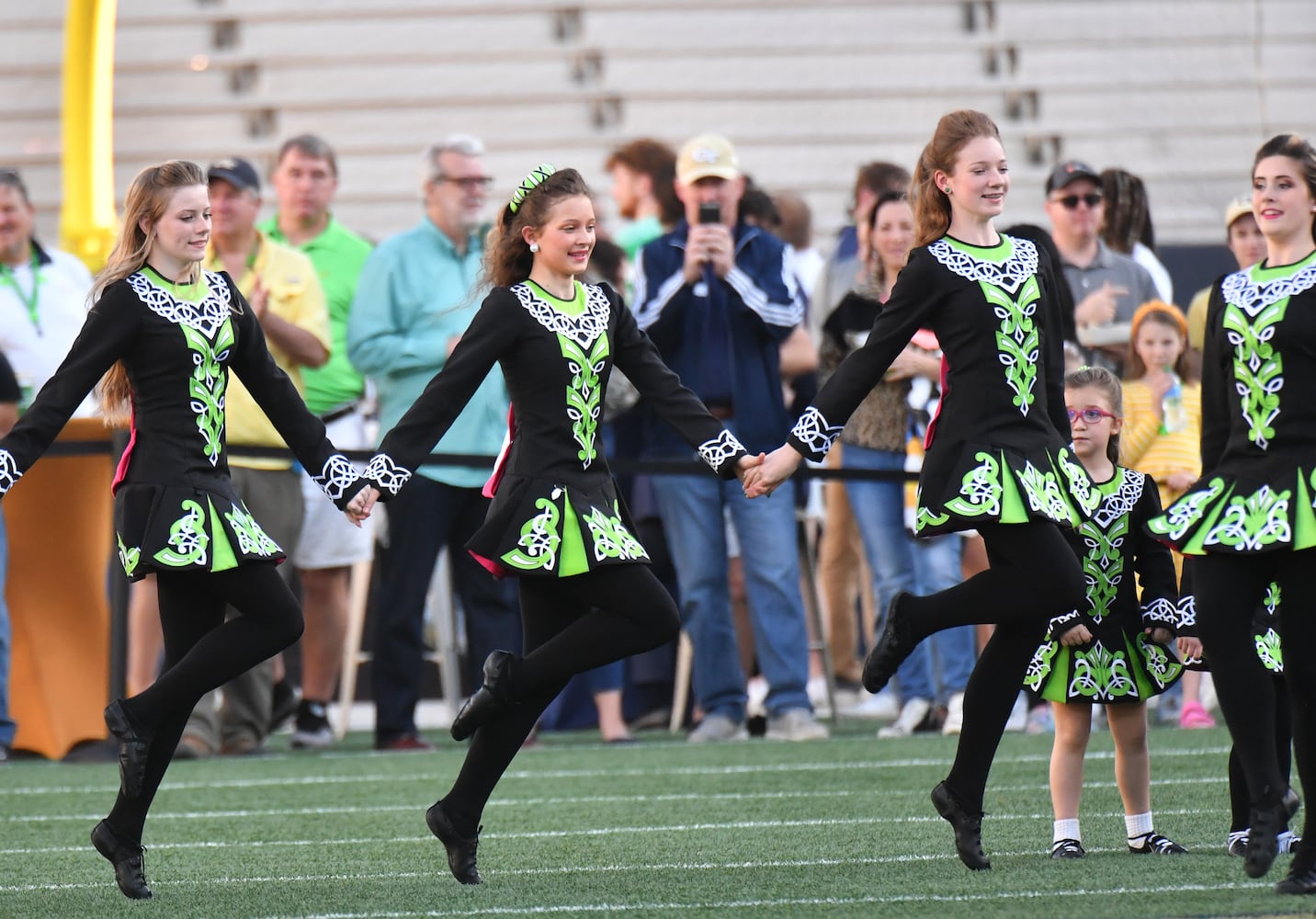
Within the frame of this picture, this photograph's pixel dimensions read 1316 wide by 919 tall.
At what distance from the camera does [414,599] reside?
7.60 meters

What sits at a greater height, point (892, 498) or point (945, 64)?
point (945, 64)

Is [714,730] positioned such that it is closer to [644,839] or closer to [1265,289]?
[644,839]

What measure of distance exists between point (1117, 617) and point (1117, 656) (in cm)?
9

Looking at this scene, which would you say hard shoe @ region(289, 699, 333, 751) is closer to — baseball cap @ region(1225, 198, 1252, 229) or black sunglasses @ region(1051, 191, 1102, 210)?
black sunglasses @ region(1051, 191, 1102, 210)

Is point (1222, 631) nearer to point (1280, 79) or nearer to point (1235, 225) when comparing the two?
point (1235, 225)

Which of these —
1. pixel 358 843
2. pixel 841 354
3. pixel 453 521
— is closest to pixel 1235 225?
pixel 841 354

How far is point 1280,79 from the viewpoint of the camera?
14.1 metres

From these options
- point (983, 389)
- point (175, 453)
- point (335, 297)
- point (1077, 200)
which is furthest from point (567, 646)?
point (1077, 200)

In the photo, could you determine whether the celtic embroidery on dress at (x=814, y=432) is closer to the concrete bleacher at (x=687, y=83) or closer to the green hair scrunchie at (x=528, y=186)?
the green hair scrunchie at (x=528, y=186)

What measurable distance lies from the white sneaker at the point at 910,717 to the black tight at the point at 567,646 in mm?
3355

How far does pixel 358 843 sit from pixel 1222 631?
221cm

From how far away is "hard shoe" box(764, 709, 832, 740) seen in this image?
7.64 meters

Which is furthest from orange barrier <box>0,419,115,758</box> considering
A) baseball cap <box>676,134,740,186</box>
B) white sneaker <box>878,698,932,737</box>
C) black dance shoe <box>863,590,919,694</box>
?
black dance shoe <box>863,590,919,694</box>

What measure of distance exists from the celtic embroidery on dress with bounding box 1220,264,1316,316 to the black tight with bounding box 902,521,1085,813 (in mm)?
620
